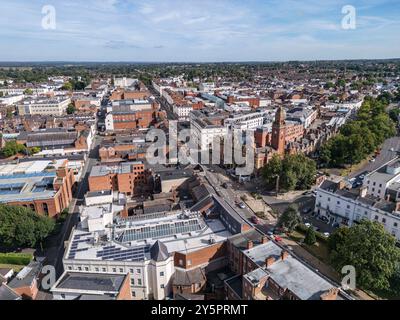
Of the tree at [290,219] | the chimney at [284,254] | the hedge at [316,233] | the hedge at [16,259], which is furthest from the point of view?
the tree at [290,219]

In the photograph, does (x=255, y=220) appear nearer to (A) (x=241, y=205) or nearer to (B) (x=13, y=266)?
(A) (x=241, y=205)

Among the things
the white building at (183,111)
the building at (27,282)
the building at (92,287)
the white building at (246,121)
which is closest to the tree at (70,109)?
the white building at (183,111)

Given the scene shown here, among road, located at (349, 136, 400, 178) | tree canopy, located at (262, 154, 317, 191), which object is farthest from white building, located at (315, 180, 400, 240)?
road, located at (349, 136, 400, 178)

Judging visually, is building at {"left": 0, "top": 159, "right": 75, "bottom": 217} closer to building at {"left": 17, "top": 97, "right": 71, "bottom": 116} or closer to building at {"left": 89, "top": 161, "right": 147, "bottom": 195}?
building at {"left": 89, "top": 161, "right": 147, "bottom": 195}

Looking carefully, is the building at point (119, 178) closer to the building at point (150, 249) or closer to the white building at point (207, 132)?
the building at point (150, 249)

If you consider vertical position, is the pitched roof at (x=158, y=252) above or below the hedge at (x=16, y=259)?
above

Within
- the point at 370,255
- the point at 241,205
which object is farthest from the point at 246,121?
the point at 370,255
